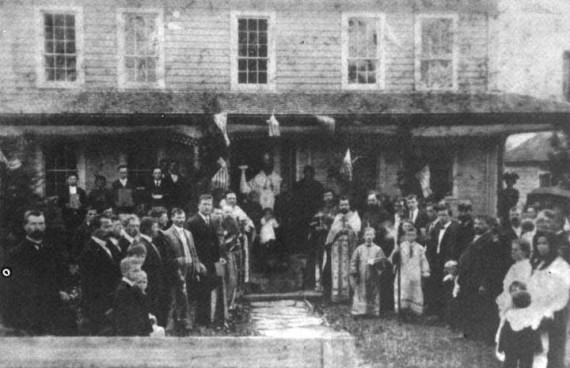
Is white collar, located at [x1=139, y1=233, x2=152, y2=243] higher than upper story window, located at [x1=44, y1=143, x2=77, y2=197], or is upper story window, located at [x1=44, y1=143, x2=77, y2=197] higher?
upper story window, located at [x1=44, y1=143, x2=77, y2=197]

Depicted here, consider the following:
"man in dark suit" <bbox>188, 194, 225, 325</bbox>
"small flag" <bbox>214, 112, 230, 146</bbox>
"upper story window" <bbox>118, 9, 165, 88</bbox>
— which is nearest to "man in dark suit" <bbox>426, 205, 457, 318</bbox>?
"man in dark suit" <bbox>188, 194, 225, 325</bbox>

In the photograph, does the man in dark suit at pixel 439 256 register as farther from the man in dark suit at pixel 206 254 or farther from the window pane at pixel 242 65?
the window pane at pixel 242 65

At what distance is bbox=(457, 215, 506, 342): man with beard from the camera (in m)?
7.76

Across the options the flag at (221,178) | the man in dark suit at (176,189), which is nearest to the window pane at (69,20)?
the man in dark suit at (176,189)

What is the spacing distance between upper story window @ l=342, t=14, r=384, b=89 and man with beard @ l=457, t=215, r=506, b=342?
21.0 ft

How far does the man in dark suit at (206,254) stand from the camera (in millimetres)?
8336

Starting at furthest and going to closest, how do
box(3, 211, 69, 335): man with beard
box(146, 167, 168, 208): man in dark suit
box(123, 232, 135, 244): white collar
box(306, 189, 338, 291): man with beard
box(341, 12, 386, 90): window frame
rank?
box(341, 12, 386, 90): window frame
box(146, 167, 168, 208): man in dark suit
box(306, 189, 338, 291): man with beard
box(123, 232, 135, 244): white collar
box(3, 211, 69, 335): man with beard

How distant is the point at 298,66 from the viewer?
13633mm

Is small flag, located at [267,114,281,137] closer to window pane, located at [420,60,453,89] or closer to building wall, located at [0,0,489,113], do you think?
building wall, located at [0,0,489,113]

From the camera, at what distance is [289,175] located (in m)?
13.7

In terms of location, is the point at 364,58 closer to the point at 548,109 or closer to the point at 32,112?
the point at 548,109

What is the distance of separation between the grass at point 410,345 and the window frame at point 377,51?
6.44 m

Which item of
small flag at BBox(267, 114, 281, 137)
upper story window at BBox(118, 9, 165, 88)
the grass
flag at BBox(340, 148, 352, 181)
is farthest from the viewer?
upper story window at BBox(118, 9, 165, 88)

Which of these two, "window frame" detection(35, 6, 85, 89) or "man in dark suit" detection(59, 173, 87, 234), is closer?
"man in dark suit" detection(59, 173, 87, 234)
